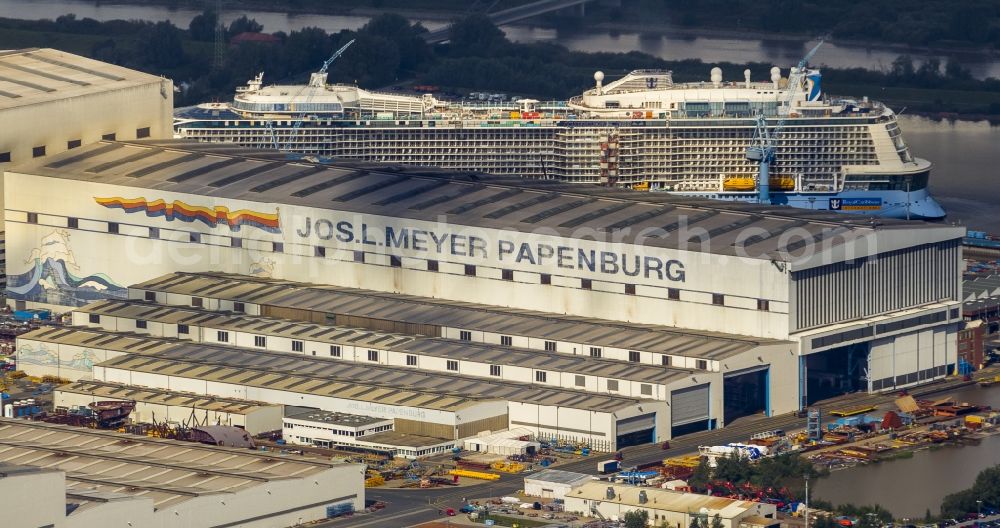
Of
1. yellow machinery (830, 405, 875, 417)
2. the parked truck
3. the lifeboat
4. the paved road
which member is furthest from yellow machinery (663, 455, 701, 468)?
the lifeboat

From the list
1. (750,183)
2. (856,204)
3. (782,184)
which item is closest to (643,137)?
(750,183)

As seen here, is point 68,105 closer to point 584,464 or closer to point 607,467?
point 584,464

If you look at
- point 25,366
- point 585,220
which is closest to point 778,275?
point 585,220

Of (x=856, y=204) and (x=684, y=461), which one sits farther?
(x=856, y=204)

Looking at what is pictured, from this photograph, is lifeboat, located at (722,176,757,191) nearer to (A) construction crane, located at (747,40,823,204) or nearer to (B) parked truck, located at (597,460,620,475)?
(A) construction crane, located at (747,40,823,204)

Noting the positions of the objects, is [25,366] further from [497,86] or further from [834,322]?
[497,86]
